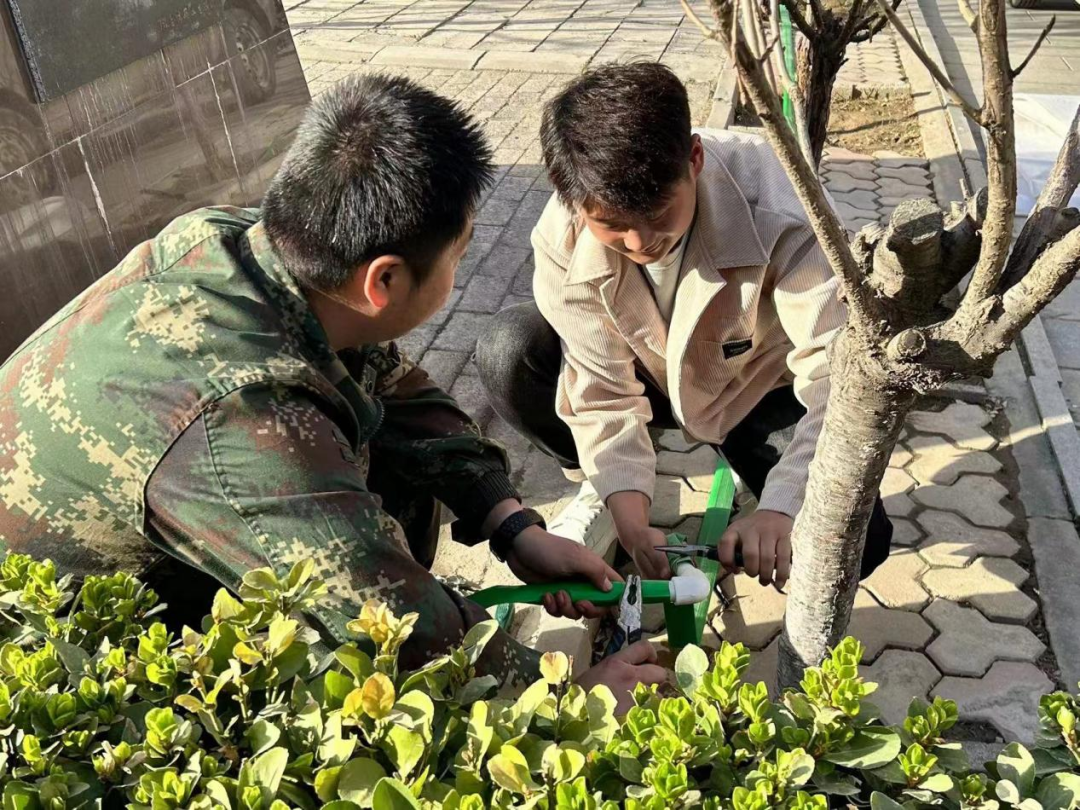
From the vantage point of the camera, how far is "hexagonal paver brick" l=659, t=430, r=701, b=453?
3.70 metres

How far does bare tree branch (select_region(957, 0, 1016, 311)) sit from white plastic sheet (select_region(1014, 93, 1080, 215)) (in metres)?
4.46

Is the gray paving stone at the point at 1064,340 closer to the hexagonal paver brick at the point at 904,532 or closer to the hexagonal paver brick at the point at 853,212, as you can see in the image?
the hexagonal paver brick at the point at 853,212

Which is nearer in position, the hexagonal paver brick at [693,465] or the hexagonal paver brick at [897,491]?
the hexagonal paver brick at [897,491]

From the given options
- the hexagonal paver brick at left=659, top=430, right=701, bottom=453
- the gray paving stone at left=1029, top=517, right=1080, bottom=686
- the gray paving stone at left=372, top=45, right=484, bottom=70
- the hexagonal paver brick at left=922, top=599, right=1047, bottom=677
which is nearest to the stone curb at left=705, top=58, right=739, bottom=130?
the gray paving stone at left=372, top=45, right=484, bottom=70

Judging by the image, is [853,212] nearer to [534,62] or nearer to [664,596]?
[534,62]

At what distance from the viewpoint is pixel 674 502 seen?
3418 mm

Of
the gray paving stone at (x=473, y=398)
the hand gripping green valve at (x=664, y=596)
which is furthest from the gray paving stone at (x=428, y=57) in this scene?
the hand gripping green valve at (x=664, y=596)

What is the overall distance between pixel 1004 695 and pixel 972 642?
211 millimetres

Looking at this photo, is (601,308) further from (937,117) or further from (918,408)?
(937,117)

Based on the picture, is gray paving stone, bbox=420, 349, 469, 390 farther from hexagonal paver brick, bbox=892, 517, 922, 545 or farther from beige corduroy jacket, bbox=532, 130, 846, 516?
hexagonal paver brick, bbox=892, 517, 922, 545

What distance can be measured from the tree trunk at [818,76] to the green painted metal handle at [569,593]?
2.35m

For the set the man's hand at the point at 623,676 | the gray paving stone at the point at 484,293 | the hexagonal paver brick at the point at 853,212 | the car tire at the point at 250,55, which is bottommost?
the hexagonal paver brick at the point at 853,212

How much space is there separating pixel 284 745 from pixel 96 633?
37 centimetres

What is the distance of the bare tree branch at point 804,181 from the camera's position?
1.16 metres
